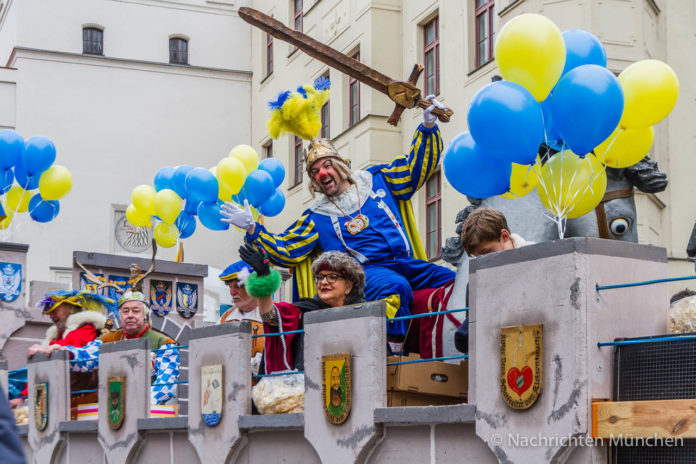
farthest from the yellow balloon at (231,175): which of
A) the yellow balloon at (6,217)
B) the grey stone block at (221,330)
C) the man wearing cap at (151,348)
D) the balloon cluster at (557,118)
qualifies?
the balloon cluster at (557,118)

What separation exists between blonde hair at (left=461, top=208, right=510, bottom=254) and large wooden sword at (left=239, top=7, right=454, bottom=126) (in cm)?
175

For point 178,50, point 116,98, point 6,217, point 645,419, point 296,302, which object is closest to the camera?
point 645,419

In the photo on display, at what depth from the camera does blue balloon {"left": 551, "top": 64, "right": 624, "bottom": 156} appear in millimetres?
6523

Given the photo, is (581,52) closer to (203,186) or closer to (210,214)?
(210,214)

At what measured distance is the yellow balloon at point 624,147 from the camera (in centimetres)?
695

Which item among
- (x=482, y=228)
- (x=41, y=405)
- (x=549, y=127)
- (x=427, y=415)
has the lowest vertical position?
(x=41, y=405)

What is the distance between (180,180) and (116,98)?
1920 centimetres

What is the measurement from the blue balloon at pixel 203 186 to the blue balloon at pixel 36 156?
2.20 meters

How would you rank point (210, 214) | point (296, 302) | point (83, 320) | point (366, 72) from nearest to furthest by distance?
point (296, 302), point (366, 72), point (83, 320), point (210, 214)

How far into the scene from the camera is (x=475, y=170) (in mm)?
7176

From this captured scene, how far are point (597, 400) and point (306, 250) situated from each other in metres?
3.64

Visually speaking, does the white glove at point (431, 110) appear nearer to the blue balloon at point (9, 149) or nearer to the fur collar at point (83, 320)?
the fur collar at point (83, 320)

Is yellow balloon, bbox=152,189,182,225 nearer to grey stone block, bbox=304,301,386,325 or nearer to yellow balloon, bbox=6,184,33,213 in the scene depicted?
yellow balloon, bbox=6,184,33,213

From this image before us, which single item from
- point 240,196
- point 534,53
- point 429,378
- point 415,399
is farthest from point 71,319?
point 534,53
